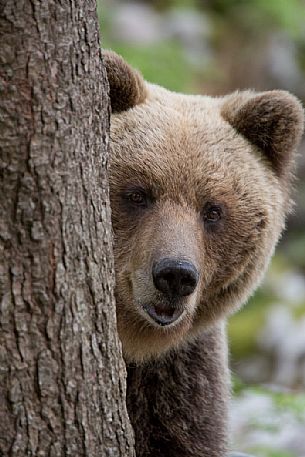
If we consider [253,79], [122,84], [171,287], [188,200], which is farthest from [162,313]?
[253,79]

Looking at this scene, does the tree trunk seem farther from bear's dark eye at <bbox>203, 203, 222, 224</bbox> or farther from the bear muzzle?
bear's dark eye at <bbox>203, 203, 222, 224</bbox>

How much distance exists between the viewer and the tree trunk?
302 centimetres

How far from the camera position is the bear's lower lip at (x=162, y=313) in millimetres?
4285

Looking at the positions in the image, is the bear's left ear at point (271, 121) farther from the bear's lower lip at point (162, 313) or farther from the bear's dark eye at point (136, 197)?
the bear's lower lip at point (162, 313)

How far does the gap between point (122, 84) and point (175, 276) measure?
1.02 m

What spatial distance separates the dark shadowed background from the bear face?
2.41 m

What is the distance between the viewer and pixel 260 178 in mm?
4781

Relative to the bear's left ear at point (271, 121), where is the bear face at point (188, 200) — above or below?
below

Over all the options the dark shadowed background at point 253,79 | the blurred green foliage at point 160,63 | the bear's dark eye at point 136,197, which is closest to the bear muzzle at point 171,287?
the bear's dark eye at point 136,197

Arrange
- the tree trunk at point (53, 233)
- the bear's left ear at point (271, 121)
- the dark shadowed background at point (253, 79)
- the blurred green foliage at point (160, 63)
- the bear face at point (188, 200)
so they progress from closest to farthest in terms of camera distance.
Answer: the tree trunk at point (53, 233) → the bear face at point (188, 200) → the bear's left ear at point (271, 121) → the dark shadowed background at point (253, 79) → the blurred green foliage at point (160, 63)

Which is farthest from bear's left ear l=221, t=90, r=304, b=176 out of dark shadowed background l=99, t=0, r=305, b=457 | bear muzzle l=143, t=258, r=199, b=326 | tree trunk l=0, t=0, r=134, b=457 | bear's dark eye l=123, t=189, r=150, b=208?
dark shadowed background l=99, t=0, r=305, b=457

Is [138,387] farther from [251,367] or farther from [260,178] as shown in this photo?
[251,367]

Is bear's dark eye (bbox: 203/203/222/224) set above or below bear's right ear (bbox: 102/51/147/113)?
below

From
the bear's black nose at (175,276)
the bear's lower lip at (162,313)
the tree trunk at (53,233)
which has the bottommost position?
the tree trunk at (53,233)
